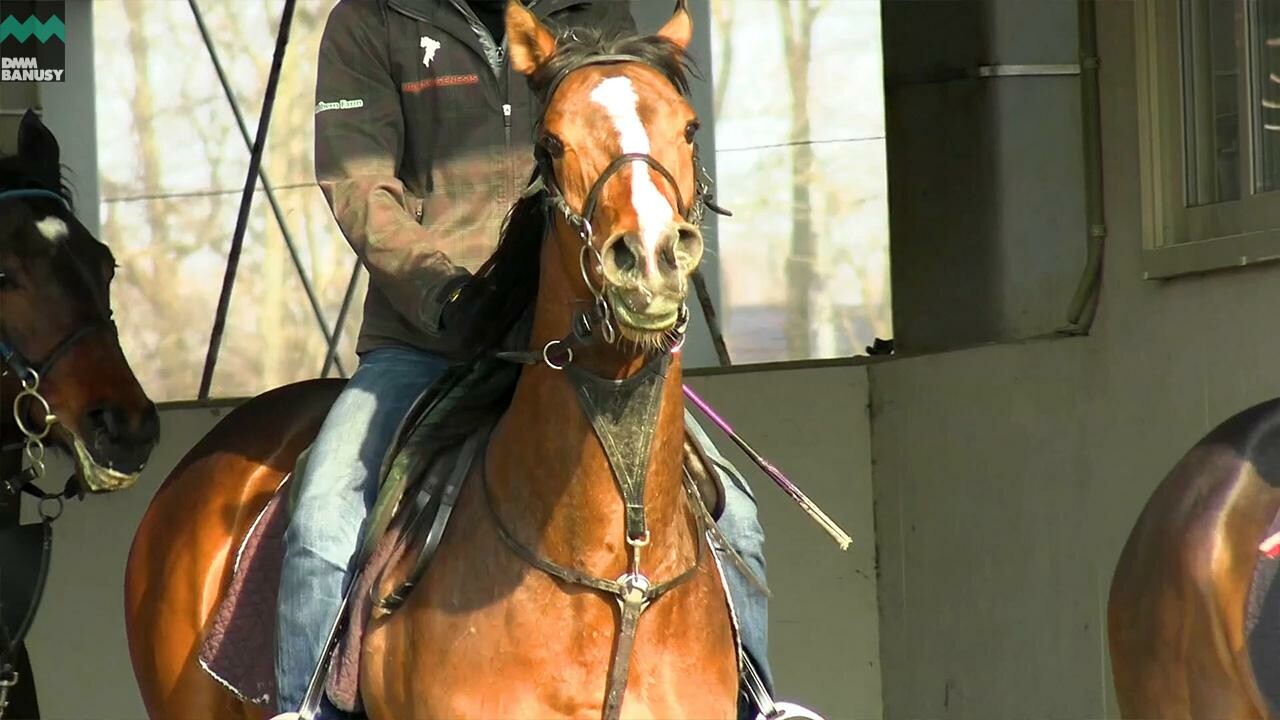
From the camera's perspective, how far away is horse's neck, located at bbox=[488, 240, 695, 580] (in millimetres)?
3490

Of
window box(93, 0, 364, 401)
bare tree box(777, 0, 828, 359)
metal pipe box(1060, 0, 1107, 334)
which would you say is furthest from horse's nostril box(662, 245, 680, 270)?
window box(93, 0, 364, 401)

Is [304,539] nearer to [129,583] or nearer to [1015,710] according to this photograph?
[129,583]

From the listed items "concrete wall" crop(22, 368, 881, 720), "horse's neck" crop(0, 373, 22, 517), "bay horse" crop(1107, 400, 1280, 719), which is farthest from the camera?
"concrete wall" crop(22, 368, 881, 720)

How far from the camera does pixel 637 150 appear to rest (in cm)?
322

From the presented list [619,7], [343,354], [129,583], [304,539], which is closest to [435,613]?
[304,539]

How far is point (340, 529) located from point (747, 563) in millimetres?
788

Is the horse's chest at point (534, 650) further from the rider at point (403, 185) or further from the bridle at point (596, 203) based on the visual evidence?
the bridle at point (596, 203)

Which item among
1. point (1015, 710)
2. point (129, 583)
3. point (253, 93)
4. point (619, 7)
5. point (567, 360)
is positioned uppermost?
point (253, 93)

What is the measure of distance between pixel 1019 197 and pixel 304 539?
12.9 ft

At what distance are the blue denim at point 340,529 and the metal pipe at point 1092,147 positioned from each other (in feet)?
8.09

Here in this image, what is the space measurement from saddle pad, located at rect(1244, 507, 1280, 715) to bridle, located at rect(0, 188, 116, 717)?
11.1 feet

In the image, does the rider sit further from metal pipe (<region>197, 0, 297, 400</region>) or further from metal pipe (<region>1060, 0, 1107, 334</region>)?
metal pipe (<region>197, 0, 297, 400</region>)

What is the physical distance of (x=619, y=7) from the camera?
4367 millimetres

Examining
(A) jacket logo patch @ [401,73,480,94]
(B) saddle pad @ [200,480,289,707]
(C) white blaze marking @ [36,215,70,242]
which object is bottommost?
(B) saddle pad @ [200,480,289,707]
